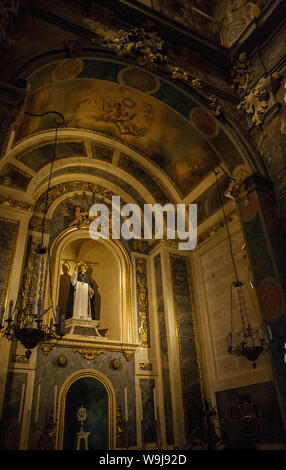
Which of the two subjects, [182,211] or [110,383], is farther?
[182,211]

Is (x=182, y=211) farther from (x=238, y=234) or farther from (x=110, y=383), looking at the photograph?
(x=110, y=383)

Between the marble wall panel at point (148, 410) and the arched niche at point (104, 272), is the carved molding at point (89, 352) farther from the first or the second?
the marble wall panel at point (148, 410)

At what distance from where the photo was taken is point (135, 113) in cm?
885

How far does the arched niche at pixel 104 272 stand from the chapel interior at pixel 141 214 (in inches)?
2.2

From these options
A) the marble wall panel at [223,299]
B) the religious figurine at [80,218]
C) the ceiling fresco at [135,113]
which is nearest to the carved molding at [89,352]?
the marble wall panel at [223,299]

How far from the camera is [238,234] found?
877 centimetres

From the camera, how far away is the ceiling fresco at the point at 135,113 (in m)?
7.23

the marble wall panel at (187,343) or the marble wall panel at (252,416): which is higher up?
the marble wall panel at (187,343)

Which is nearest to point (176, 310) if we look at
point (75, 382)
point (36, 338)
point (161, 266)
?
point (161, 266)

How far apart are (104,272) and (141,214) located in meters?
2.12

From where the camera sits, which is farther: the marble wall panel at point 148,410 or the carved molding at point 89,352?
the carved molding at point 89,352

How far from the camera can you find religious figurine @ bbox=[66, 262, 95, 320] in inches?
357

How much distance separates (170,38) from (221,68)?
1547 millimetres

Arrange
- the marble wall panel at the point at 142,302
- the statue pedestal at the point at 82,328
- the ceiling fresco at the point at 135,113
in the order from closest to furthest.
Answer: the ceiling fresco at the point at 135,113
the statue pedestal at the point at 82,328
the marble wall panel at the point at 142,302
